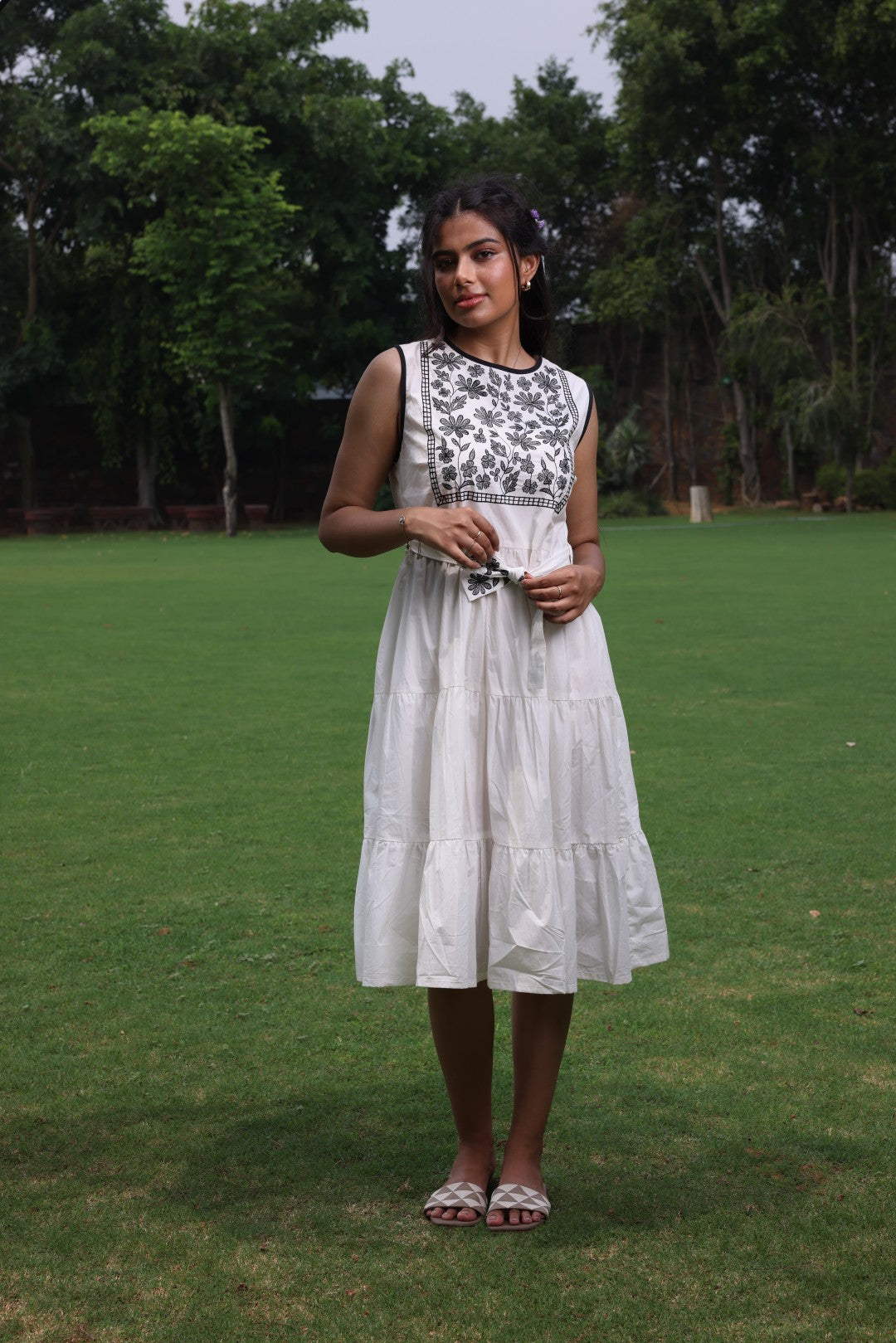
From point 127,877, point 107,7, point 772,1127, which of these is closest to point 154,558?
point 107,7

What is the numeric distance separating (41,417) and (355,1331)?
118 ft

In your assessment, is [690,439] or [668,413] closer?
[668,413]

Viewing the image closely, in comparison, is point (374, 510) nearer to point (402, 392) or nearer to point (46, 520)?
point (402, 392)

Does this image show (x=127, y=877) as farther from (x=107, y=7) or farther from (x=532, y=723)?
(x=107, y=7)

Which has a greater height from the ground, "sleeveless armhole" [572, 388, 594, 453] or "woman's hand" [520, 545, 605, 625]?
"sleeveless armhole" [572, 388, 594, 453]

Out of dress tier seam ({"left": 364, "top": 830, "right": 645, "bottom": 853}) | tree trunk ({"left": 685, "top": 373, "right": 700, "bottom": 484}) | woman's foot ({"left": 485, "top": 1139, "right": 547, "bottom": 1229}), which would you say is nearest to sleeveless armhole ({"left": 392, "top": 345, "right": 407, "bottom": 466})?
dress tier seam ({"left": 364, "top": 830, "right": 645, "bottom": 853})

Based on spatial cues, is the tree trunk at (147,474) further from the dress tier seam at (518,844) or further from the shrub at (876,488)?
the dress tier seam at (518,844)

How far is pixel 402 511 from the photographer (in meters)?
2.49

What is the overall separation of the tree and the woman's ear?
26.0 meters

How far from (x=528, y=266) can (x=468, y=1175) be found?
1582 mm

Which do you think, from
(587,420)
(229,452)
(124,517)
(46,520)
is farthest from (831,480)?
(587,420)

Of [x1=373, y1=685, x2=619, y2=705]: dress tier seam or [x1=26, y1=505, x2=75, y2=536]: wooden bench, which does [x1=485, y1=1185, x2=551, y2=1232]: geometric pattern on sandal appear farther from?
[x1=26, y1=505, x2=75, y2=536]: wooden bench

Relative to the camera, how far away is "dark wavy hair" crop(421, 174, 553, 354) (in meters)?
2.59

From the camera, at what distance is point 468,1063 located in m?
2.61
